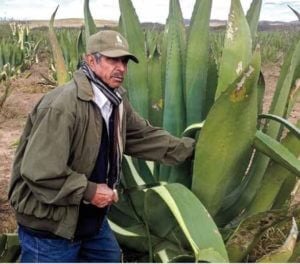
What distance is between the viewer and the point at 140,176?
220 centimetres

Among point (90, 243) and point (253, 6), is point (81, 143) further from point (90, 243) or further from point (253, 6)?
point (253, 6)

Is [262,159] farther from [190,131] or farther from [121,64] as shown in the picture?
[121,64]

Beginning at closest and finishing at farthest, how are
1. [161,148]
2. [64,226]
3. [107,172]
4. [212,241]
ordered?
[212,241] < [64,226] < [107,172] < [161,148]

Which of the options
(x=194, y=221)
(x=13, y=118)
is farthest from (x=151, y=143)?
(x=13, y=118)

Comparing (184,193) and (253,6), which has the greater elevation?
(253,6)

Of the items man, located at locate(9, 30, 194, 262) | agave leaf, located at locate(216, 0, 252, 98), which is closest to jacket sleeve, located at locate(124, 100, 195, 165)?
man, located at locate(9, 30, 194, 262)

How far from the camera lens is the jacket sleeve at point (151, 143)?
1.93 meters

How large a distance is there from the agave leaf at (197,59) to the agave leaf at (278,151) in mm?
335

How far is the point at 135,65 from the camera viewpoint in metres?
2.16

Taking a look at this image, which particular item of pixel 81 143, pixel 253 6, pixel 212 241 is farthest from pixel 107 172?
pixel 253 6

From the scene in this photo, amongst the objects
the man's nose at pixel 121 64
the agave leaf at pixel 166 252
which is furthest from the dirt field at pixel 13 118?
the man's nose at pixel 121 64

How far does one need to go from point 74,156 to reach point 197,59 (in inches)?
22.6

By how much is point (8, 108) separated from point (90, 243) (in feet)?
16.3

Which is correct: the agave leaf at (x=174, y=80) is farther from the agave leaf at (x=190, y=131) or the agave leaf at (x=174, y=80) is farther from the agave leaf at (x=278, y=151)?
the agave leaf at (x=278, y=151)
